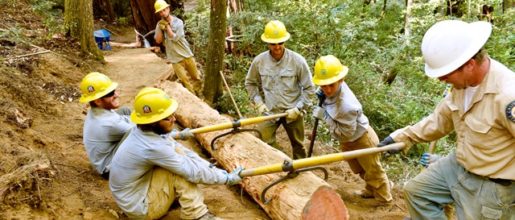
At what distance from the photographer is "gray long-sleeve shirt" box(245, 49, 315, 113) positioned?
17.9 ft

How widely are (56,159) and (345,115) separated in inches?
135

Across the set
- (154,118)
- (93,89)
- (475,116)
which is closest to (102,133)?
(93,89)

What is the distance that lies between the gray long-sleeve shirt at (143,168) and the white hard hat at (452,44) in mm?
2159

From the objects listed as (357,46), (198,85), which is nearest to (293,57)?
(198,85)

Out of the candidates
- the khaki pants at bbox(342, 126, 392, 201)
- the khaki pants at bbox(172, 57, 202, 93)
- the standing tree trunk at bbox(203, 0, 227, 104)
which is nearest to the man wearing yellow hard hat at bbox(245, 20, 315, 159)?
the khaki pants at bbox(342, 126, 392, 201)

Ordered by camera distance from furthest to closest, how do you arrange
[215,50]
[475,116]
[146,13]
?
1. [146,13]
2. [215,50]
3. [475,116]

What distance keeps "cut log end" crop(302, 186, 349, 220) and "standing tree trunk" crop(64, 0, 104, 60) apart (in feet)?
24.8

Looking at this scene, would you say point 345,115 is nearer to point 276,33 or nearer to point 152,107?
point 276,33

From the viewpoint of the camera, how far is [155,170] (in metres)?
3.88

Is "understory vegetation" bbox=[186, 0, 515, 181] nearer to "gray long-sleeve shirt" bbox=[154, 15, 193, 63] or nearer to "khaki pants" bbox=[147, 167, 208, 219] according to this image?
"gray long-sleeve shirt" bbox=[154, 15, 193, 63]

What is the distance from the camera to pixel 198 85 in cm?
848

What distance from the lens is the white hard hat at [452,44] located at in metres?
2.72

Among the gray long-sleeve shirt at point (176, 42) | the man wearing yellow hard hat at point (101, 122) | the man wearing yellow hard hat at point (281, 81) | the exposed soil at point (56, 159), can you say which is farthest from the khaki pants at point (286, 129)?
the gray long-sleeve shirt at point (176, 42)

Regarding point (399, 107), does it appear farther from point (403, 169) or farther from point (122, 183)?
point (122, 183)
